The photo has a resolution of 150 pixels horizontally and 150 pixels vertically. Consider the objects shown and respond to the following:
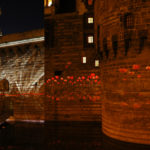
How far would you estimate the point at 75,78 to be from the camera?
1653cm

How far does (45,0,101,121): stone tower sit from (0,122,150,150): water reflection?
2.35m

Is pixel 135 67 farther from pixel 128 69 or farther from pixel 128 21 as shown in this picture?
pixel 128 21

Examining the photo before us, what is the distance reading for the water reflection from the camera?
959 cm

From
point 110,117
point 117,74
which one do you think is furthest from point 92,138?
point 117,74

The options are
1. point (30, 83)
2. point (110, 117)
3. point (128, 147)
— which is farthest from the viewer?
point (30, 83)

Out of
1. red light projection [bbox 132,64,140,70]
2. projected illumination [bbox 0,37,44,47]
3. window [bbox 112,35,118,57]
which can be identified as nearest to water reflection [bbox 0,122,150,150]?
red light projection [bbox 132,64,140,70]

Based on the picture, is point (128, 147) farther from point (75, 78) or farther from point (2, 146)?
point (75, 78)

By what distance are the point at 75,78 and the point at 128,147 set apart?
8.17 m

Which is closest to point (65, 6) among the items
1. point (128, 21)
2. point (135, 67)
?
point (128, 21)

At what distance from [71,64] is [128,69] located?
7.20 m

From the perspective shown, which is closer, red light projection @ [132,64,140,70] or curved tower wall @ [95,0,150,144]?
curved tower wall @ [95,0,150,144]

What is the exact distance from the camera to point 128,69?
9.95 meters

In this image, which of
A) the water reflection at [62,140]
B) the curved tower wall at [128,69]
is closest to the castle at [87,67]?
the curved tower wall at [128,69]

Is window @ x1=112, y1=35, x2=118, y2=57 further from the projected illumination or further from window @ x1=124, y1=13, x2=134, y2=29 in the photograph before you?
the projected illumination
